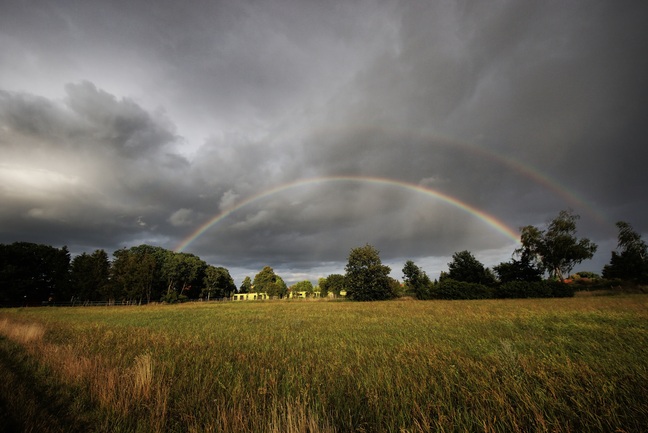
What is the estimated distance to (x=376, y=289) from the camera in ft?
193

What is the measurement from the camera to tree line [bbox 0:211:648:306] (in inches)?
1924

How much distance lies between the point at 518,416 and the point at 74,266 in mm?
104194

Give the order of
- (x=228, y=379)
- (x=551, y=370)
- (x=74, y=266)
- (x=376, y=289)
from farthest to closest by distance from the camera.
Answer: (x=74, y=266), (x=376, y=289), (x=228, y=379), (x=551, y=370)

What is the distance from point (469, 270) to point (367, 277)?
24024 millimetres

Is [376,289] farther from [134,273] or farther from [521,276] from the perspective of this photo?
[134,273]

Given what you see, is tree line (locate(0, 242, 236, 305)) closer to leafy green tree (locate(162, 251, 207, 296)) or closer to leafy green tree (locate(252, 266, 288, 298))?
leafy green tree (locate(162, 251, 207, 296))

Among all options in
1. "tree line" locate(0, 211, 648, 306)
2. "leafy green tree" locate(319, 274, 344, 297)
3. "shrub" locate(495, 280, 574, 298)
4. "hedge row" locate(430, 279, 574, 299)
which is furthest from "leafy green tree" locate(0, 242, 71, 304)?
"shrub" locate(495, 280, 574, 298)

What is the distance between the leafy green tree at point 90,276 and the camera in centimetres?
6969

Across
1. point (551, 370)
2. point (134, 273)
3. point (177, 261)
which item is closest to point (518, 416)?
point (551, 370)

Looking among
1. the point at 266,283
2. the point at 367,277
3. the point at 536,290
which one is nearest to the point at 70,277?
the point at 266,283

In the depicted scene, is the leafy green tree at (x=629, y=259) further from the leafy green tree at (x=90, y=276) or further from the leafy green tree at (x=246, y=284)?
the leafy green tree at (x=246, y=284)

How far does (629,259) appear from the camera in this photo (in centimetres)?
4806

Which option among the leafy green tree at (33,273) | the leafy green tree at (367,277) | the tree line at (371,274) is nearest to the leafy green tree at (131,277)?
the tree line at (371,274)

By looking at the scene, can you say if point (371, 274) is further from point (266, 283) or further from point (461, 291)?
point (266, 283)
